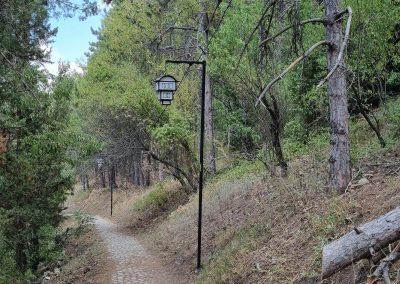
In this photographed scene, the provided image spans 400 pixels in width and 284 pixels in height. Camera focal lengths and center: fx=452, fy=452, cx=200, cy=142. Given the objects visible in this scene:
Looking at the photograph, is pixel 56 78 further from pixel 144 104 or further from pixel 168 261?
pixel 144 104

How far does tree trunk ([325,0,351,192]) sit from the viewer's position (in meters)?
6.59

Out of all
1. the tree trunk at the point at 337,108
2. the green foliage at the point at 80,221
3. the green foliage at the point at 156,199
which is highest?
the tree trunk at the point at 337,108

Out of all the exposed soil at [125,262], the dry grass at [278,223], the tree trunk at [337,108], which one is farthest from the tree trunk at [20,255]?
the tree trunk at [337,108]

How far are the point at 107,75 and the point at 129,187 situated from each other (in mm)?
12538

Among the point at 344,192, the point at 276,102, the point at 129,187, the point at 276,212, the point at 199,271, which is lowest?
the point at 129,187

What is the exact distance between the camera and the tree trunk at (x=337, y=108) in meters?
6.59

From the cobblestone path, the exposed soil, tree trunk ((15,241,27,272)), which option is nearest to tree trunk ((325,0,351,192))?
the exposed soil

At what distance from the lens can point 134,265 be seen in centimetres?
1134

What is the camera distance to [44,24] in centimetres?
953

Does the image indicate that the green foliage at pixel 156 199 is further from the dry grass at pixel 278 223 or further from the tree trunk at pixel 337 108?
the tree trunk at pixel 337 108

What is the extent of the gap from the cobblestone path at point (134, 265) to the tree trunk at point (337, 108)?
4.34 metres

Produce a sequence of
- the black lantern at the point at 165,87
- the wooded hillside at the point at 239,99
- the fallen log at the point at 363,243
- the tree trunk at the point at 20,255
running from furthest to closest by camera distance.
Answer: the tree trunk at the point at 20,255, the black lantern at the point at 165,87, the wooded hillside at the point at 239,99, the fallen log at the point at 363,243

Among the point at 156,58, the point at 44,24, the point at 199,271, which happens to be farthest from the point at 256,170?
the point at 156,58

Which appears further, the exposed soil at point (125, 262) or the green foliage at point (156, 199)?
the green foliage at point (156, 199)
